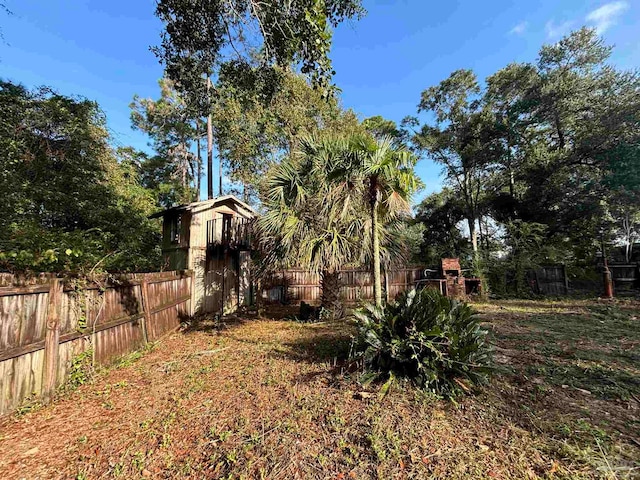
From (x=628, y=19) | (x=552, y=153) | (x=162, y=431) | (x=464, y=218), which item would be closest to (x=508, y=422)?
(x=162, y=431)

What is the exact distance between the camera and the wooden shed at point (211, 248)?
8797 millimetres

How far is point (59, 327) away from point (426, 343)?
13.5 feet

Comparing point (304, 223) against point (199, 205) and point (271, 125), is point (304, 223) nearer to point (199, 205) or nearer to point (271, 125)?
point (199, 205)

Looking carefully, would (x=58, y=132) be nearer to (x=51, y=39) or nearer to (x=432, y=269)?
(x=51, y=39)

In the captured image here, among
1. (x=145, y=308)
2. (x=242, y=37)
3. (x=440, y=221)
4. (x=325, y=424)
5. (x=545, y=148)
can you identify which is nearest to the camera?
(x=325, y=424)

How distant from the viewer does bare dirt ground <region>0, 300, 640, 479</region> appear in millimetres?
2068

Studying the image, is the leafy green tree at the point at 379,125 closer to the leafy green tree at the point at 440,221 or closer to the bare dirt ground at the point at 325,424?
the leafy green tree at the point at 440,221

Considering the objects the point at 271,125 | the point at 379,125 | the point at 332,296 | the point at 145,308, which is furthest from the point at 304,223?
the point at 379,125

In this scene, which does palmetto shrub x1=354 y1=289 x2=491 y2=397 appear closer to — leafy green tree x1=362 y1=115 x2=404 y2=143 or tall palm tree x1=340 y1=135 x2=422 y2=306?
tall palm tree x1=340 y1=135 x2=422 y2=306

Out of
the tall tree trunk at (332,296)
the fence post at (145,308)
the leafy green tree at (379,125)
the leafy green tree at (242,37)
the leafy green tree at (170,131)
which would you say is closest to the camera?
the leafy green tree at (242,37)

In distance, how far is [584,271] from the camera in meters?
11.6

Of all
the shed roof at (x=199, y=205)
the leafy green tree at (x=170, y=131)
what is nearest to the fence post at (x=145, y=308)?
the shed roof at (x=199, y=205)

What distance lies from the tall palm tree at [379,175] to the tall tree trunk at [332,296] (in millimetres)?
3612

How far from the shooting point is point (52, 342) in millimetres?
3094
